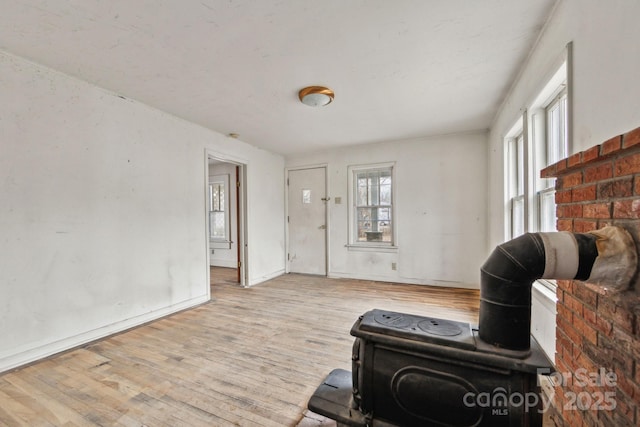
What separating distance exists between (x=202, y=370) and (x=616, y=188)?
2.58 metres

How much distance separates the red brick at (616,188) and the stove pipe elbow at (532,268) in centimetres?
13

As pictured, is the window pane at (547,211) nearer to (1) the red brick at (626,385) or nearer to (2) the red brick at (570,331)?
(2) the red brick at (570,331)

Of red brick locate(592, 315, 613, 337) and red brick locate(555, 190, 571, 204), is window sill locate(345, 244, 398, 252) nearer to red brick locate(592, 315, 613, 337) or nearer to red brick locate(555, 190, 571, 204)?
red brick locate(555, 190, 571, 204)

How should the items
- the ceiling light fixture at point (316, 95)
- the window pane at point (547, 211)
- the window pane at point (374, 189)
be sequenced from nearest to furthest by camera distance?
the window pane at point (547, 211), the ceiling light fixture at point (316, 95), the window pane at point (374, 189)

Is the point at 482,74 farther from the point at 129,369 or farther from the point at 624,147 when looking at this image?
the point at 129,369

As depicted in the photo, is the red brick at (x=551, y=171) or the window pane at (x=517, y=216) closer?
the red brick at (x=551, y=171)

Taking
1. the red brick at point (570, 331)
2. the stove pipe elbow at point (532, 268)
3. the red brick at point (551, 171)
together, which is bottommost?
the red brick at point (570, 331)

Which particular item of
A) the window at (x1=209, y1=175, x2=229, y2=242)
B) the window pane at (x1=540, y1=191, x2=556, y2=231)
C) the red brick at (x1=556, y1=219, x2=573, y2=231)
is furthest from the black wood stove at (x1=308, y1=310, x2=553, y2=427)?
the window at (x1=209, y1=175, x2=229, y2=242)

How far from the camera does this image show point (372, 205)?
466cm

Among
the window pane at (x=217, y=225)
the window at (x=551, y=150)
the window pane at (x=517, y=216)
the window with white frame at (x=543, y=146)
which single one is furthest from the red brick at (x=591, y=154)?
the window pane at (x=217, y=225)

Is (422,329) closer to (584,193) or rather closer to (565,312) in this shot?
(565,312)

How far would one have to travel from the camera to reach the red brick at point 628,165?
0.86 m

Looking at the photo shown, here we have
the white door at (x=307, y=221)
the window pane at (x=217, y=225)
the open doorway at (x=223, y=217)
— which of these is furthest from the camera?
the window pane at (x=217, y=225)

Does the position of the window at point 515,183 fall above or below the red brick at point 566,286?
above
